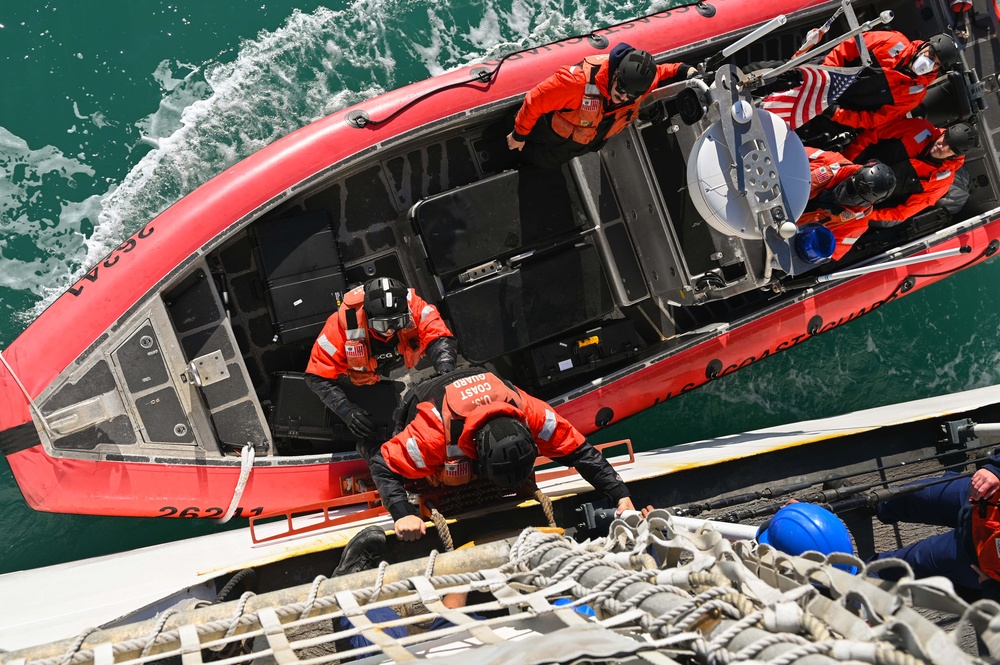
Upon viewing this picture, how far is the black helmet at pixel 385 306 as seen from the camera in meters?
3.36

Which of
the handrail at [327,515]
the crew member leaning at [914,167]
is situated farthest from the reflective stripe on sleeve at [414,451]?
the crew member leaning at [914,167]

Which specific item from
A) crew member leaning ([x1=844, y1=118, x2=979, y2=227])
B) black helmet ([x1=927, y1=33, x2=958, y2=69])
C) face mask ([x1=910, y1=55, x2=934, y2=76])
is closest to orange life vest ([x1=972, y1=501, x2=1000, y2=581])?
crew member leaning ([x1=844, y1=118, x2=979, y2=227])

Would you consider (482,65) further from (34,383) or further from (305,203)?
(34,383)

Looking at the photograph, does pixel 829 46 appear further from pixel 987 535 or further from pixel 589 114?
pixel 987 535

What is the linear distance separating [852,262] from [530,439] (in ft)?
8.15

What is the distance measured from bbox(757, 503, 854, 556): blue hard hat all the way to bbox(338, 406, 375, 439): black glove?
5.81ft

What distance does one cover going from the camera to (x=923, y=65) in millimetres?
3889

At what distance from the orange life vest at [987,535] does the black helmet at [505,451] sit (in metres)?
1.57

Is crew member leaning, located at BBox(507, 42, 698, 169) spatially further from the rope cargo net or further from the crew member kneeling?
the rope cargo net

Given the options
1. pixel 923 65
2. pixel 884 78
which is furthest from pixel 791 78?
pixel 923 65

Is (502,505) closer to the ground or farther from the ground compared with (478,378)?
closer to the ground

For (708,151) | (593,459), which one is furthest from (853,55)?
(593,459)

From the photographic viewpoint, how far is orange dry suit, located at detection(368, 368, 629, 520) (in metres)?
3.04

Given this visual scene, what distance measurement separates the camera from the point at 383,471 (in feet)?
10.4
